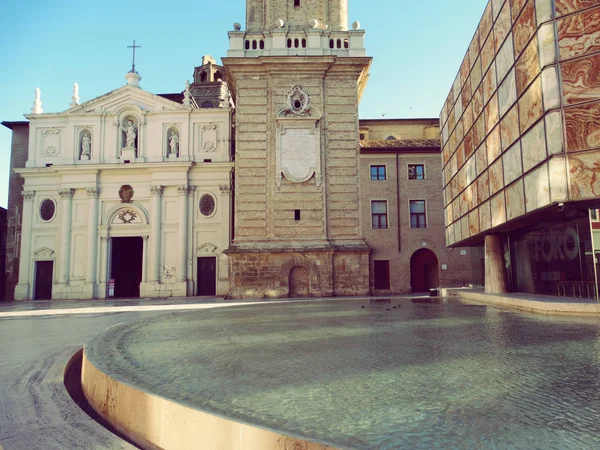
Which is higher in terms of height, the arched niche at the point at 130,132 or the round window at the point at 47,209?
the arched niche at the point at 130,132

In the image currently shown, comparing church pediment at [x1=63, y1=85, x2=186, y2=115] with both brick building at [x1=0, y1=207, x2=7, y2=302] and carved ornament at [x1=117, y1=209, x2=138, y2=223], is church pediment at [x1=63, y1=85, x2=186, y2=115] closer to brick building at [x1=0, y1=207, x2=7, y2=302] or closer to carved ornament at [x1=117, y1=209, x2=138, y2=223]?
carved ornament at [x1=117, y1=209, x2=138, y2=223]

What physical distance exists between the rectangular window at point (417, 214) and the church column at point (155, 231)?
17144 millimetres

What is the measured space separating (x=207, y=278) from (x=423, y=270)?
14586 millimetres

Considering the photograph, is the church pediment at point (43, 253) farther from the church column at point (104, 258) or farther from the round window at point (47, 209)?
the church column at point (104, 258)

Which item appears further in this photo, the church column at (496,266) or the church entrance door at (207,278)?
the church entrance door at (207,278)

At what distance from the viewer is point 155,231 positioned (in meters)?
30.7

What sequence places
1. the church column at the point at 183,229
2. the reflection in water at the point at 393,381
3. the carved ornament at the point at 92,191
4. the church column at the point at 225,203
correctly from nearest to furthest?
the reflection in water at the point at 393,381, the church column at the point at 183,229, the church column at the point at 225,203, the carved ornament at the point at 92,191

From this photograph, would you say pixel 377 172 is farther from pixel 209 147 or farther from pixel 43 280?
pixel 43 280

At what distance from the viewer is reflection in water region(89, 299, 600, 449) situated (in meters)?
2.65

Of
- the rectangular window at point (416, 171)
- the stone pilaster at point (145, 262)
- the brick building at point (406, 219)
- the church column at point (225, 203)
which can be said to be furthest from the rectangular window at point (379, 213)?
the stone pilaster at point (145, 262)

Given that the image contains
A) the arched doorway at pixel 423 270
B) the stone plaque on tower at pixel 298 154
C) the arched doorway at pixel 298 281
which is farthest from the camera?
the arched doorway at pixel 423 270

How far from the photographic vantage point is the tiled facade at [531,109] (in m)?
9.99

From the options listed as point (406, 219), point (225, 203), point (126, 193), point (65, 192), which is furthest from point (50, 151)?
point (406, 219)

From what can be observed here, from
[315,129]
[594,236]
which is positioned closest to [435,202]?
[315,129]
